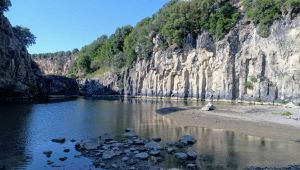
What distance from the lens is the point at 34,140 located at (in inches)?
1235

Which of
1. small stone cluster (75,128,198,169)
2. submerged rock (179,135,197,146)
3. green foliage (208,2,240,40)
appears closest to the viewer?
small stone cluster (75,128,198,169)

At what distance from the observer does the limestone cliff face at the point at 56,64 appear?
612 feet

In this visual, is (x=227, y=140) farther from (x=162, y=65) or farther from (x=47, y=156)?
(x=162, y=65)

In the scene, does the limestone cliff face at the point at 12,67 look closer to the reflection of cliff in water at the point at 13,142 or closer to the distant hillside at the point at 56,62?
the reflection of cliff in water at the point at 13,142

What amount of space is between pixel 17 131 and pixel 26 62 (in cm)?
5698

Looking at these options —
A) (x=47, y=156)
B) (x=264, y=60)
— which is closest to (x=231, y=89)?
(x=264, y=60)

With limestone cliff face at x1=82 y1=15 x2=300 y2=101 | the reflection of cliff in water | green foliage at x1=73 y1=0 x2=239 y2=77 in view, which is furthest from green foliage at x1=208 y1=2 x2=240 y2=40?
the reflection of cliff in water

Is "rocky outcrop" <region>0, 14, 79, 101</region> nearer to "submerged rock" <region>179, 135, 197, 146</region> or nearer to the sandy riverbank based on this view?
the sandy riverbank

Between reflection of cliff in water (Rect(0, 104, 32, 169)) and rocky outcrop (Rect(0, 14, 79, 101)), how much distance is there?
32.8 metres

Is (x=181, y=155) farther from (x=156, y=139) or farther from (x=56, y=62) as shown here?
(x=56, y=62)

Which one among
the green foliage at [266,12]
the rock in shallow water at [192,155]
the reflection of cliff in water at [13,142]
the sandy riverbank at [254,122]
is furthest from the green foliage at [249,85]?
the rock in shallow water at [192,155]

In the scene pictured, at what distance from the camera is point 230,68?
83.0 metres

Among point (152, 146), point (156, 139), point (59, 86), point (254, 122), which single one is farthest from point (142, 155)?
point (59, 86)

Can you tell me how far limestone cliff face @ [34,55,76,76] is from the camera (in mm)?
186625
